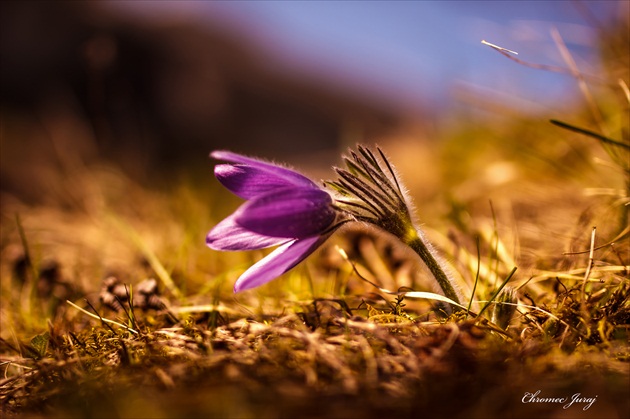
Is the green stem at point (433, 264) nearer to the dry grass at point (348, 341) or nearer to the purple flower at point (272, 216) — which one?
the dry grass at point (348, 341)

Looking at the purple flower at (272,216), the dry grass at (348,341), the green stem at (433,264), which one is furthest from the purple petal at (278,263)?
the green stem at (433,264)

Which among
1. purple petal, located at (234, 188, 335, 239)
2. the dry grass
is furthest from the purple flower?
the dry grass

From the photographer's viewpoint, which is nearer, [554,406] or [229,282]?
[554,406]

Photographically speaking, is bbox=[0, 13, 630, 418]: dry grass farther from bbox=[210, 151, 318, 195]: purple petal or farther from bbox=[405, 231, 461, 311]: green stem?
bbox=[210, 151, 318, 195]: purple petal

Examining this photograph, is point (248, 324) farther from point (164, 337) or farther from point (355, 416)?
point (355, 416)

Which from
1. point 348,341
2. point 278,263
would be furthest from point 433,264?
point 278,263

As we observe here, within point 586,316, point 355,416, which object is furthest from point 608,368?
point 355,416

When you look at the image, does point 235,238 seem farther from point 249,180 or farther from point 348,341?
point 348,341
